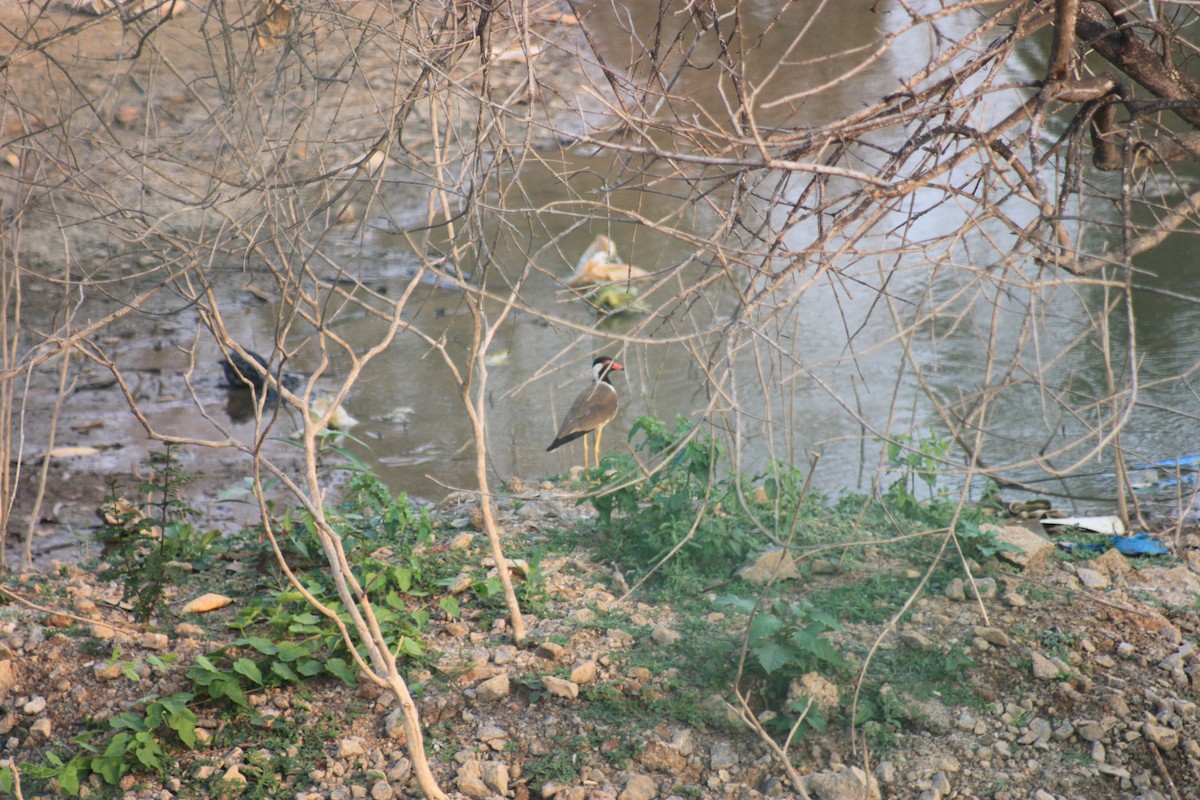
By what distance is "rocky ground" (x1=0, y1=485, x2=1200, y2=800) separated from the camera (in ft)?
8.79

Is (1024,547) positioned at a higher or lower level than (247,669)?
higher

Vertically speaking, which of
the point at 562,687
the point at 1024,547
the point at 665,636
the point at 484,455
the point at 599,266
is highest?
the point at 599,266

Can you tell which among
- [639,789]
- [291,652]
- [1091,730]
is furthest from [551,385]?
[1091,730]

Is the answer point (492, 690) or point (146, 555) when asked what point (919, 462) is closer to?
point (492, 690)

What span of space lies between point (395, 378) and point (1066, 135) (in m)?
4.66

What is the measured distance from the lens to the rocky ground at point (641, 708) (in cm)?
268

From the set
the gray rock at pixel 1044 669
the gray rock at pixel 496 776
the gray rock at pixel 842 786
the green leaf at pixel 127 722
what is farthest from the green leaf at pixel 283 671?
the gray rock at pixel 1044 669

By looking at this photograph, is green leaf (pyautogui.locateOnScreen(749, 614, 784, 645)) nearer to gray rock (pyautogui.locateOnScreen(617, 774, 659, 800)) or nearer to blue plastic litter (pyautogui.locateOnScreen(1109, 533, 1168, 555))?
gray rock (pyautogui.locateOnScreen(617, 774, 659, 800))

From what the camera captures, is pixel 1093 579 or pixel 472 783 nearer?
pixel 472 783

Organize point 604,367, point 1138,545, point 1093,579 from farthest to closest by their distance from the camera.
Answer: point 604,367, point 1138,545, point 1093,579

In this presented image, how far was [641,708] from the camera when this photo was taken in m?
2.94

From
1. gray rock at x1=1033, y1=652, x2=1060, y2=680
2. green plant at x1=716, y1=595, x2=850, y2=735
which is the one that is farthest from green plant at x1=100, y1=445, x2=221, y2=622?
gray rock at x1=1033, y1=652, x2=1060, y2=680

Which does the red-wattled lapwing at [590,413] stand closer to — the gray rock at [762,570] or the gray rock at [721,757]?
the gray rock at [762,570]

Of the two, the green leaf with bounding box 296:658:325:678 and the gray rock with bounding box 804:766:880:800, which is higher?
the green leaf with bounding box 296:658:325:678
